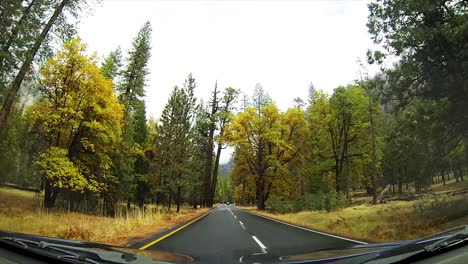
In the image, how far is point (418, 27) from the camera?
1538 centimetres

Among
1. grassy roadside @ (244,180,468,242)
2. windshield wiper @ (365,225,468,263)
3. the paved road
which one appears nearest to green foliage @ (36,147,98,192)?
the paved road

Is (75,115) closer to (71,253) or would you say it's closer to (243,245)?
(243,245)

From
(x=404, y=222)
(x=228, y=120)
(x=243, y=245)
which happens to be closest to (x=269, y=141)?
(x=228, y=120)

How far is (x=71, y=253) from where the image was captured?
3982mm

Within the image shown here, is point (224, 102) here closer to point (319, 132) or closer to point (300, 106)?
point (300, 106)

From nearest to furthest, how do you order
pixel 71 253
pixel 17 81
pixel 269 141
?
pixel 71 253 < pixel 17 81 < pixel 269 141

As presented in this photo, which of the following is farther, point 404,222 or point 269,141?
point 269,141

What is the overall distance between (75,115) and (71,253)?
24.4 metres

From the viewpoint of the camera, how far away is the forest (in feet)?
51.1

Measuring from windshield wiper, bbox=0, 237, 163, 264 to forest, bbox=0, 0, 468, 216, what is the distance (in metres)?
13.0

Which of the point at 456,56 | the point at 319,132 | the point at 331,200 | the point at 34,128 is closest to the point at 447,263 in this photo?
the point at 456,56

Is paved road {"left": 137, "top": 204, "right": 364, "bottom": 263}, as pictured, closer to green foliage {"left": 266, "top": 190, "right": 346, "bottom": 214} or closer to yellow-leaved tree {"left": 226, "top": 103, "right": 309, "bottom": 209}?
green foliage {"left": 266, "top": 190, "right": 346, "bottom": 214}

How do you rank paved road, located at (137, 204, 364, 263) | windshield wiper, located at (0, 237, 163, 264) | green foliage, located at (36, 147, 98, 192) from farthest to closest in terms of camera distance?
1. green foliage, located at (36, 147, 98, 192)
2. paved road, located at (137, 204, 364, 263)
3. windshield wiper, located at (0, 237, 163, 264)

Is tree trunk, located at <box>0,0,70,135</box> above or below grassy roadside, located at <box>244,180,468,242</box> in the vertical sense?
above
